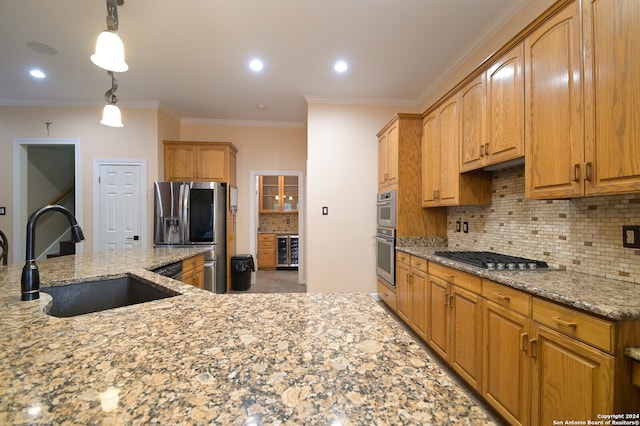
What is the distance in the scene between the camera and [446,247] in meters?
2.97

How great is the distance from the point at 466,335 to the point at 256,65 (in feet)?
10.3

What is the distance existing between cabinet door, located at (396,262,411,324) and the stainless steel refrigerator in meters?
2.38

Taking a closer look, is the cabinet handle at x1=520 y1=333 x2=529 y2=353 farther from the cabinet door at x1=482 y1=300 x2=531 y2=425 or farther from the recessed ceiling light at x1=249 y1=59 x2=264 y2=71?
the recessed ceiling light at x1=249 y1=59 x2=264 y2=71

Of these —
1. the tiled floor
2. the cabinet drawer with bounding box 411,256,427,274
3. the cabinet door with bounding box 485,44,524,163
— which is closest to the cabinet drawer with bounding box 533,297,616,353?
the cabinet door with bounding box 485,44,524,163

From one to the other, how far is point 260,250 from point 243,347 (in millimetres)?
5340

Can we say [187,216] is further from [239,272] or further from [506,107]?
[506,107]

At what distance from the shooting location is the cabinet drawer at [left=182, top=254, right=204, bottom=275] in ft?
7.94

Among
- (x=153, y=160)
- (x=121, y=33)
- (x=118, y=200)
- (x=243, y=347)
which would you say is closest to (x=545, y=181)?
(x=243, y=347)

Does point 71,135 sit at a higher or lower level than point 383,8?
lower

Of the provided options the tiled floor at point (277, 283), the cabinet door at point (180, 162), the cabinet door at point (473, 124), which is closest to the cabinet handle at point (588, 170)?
the cabinet door at point (473, 124)

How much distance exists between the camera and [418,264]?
2447 mm

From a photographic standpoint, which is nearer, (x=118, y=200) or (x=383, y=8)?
(x=383, y=8)

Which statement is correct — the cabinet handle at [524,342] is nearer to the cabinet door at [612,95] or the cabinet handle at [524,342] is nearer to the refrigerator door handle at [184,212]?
the cabinet door at [612,95]

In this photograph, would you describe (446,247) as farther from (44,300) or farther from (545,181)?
(44,300)
